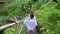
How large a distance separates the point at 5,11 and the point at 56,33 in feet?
11.2

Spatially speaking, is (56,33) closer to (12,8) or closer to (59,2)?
(59,2)

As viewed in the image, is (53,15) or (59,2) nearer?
(53,15)

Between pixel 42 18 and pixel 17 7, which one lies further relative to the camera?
pixel 17 7

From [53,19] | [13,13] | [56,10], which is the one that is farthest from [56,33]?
[13,13]

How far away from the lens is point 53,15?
2.67 meters

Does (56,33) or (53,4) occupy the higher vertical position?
(53,4)

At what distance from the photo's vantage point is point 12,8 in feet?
18.9

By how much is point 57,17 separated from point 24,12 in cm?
298

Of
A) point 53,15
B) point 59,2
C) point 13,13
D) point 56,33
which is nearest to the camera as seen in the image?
point 56,33

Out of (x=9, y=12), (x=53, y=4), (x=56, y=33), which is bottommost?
(x=9, y=12)

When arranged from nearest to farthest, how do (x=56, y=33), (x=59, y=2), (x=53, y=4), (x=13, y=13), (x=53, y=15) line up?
(x=56, y=33), (x=53, y=15), (x=59, y=2), (x=53, y=4), (x=13, y=13)

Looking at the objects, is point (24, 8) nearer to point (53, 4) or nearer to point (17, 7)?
point (17, 7)

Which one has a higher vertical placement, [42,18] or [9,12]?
[42,18]

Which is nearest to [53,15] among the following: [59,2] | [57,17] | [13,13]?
[57,17]
